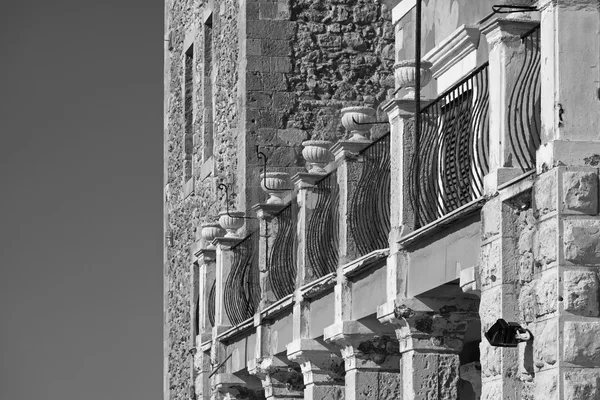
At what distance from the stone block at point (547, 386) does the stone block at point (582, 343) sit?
151 millimetres

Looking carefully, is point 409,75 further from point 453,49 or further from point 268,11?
point 268,11

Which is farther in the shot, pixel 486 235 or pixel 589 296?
pixel 486 235

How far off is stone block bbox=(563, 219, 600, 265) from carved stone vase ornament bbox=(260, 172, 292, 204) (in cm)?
923

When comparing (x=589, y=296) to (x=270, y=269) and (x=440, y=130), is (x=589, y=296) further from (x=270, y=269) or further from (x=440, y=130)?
(x=270, y=269)

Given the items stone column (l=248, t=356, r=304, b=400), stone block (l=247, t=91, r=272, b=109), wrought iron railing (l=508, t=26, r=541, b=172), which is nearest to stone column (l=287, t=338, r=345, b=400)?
stone column (l=248, t=356, r=304, b=400)

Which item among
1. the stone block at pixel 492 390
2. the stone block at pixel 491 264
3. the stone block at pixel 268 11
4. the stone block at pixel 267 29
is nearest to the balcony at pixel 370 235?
the stone block at pixel 491 264

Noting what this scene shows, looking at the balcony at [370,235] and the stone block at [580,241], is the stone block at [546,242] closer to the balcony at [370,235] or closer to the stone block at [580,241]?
the stone block at [580,241]

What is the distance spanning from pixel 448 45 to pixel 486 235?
19.1 feet

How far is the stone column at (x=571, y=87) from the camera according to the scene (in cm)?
978

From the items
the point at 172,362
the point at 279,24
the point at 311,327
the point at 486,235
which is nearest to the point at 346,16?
the point at 279,24

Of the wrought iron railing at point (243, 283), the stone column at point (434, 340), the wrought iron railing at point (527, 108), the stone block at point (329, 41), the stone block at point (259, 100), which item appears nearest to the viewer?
the wrought iron railing at point (527, 108)

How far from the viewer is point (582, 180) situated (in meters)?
9.71

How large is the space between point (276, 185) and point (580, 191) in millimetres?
9519

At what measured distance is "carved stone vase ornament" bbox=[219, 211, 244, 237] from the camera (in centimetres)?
2052
